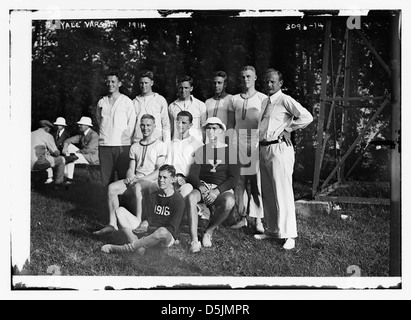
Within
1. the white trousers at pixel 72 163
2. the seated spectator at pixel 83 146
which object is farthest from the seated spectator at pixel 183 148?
the white trousers at pixel 72 163

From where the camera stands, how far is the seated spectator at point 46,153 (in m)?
4.48

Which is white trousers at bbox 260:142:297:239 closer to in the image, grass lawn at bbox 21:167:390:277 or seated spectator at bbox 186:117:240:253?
grass lawn at bbox 21:167:390:277

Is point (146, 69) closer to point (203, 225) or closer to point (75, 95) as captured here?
point (75, 95)

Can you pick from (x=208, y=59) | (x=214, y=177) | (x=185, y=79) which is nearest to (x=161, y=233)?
(x=214, y=177)

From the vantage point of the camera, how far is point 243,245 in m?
4.38

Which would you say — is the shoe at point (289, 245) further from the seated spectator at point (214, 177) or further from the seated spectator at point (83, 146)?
the seated spectator at point (83, 146)

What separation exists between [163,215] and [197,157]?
58 centimetres

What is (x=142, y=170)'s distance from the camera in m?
4.44

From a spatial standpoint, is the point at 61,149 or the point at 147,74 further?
the point at 61,149

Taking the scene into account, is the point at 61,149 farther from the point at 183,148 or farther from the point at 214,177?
the point at 214,177

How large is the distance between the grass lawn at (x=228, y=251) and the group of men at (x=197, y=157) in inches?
3.8

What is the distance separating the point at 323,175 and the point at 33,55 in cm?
274

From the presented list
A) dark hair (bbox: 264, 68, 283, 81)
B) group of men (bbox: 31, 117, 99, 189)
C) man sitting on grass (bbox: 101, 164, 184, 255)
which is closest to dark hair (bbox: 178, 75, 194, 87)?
dark hair (bbox: 264, 68, 283, 81)
